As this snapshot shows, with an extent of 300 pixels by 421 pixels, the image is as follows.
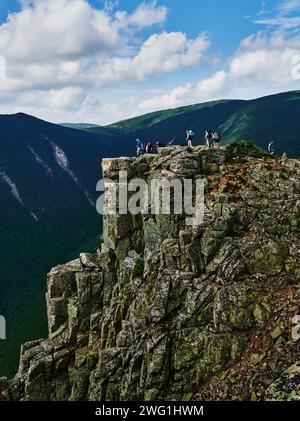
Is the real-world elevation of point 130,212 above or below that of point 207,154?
below

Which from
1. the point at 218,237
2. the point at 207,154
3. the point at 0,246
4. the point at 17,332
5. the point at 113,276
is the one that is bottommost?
the point at 17,332

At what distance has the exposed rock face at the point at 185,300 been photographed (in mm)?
32094

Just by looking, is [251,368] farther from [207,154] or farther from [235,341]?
[207,154]

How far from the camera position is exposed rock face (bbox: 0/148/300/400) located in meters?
32.1

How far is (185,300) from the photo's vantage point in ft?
118

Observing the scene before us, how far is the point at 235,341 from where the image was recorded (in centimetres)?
3247

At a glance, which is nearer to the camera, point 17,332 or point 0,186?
point 17,332

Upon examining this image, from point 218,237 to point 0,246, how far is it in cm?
14676

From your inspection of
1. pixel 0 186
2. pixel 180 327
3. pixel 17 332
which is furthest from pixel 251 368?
pixel 0 186
